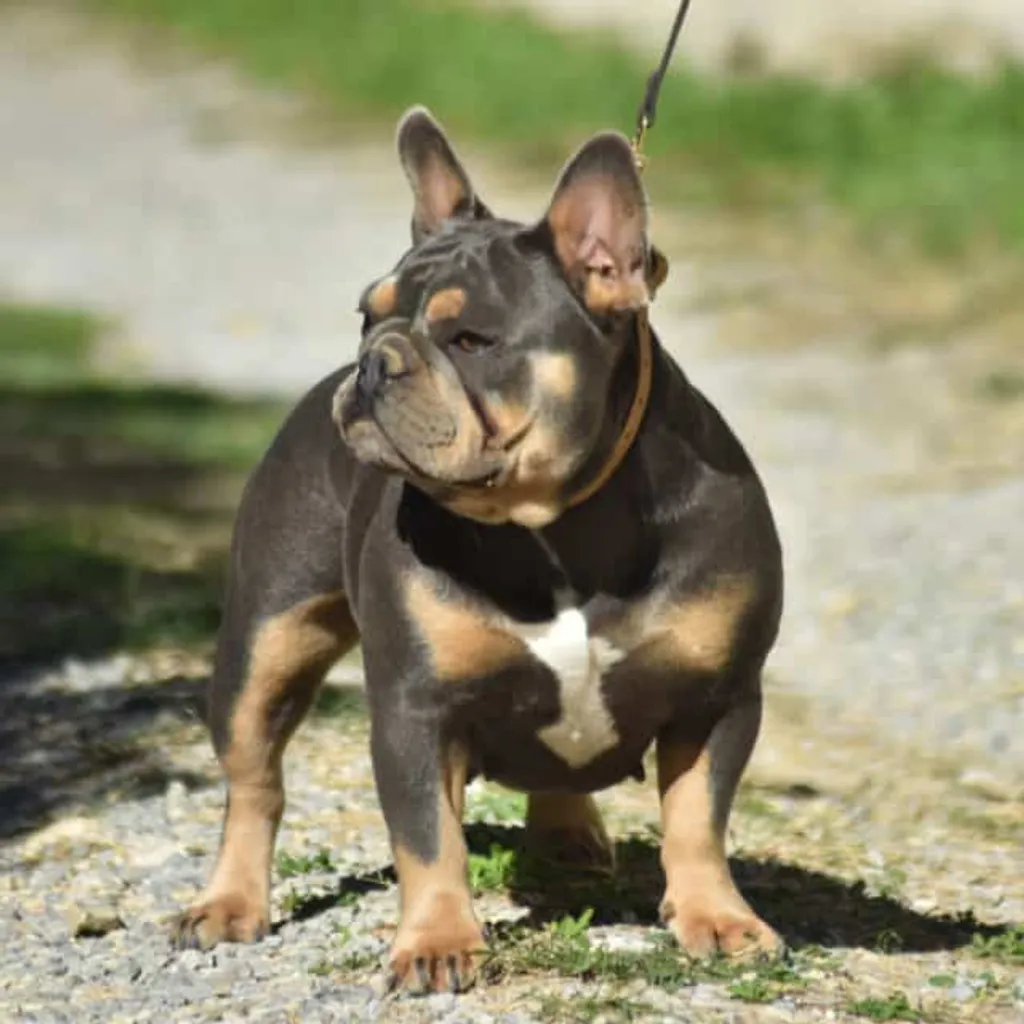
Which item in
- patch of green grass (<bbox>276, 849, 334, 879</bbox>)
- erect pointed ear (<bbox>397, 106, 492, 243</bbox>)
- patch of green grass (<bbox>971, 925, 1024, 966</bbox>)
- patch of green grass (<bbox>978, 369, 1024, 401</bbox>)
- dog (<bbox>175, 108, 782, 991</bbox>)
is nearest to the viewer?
dog (<bbox>175, 108, 782, 991</bbox>)

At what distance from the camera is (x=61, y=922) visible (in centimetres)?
652

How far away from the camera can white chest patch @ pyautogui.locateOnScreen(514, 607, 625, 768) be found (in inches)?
215

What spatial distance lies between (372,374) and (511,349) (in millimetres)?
288

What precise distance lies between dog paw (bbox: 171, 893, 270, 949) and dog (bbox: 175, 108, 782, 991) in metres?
0.72

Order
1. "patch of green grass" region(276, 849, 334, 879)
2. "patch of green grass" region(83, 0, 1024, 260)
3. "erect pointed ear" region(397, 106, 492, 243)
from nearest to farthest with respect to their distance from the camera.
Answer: "erect pointed ear" region(397, 106, 492, 243)
"patch of green grass" region(276, 849, 334, 879)
"patch of green grass" region(83, 0, 1024, 260)

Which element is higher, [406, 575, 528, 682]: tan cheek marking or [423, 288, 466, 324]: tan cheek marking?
[423, 288, 466, 324]: tan cheek marking

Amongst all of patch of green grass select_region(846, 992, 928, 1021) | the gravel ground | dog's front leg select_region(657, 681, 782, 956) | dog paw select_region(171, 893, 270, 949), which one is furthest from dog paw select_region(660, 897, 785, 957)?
dog paw select_region(171, 893, 270, 949)

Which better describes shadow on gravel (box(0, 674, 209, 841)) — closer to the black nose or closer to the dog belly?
the dog belly

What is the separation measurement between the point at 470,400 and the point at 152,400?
9511 millimetres

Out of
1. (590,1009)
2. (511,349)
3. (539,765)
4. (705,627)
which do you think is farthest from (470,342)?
(590,1009)

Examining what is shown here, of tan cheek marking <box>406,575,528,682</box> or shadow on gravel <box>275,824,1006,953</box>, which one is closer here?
tan cheek marking <box>406,575,528,682</box>

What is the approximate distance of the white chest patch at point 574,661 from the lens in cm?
547

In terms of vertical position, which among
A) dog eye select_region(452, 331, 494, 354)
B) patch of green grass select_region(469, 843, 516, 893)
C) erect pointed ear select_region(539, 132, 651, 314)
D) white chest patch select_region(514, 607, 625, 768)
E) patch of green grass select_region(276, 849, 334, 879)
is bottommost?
patch of green grass select_region(276, 849, 334, 879)

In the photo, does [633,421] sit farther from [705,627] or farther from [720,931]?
[720,931]
